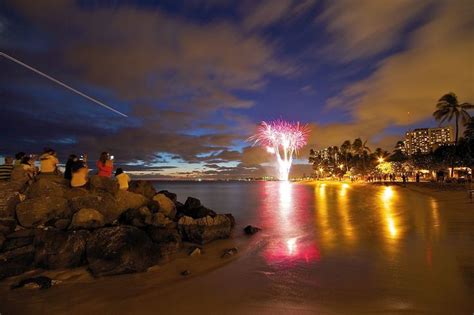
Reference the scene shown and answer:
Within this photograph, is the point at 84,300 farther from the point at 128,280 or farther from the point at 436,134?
the point at 436,134

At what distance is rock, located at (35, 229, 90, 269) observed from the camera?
909 centimetres

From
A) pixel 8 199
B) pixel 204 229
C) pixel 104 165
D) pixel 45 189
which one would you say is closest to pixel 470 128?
pixel 204 229

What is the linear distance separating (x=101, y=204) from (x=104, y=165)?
130 inches

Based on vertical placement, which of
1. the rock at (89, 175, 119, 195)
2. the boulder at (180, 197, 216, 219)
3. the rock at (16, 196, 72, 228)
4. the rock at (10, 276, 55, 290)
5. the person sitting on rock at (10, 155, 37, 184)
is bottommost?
the rock at (10, 276, 55, 290)

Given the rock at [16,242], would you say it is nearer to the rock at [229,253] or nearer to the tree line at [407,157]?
the rock at [229,253]

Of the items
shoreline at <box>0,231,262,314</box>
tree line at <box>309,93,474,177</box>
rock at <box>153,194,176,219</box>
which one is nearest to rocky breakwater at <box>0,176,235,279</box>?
shoreline at <box>0,231,262,314</box>

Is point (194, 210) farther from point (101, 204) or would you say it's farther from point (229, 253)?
point (229, 253)

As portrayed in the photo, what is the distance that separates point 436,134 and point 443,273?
234525 mm

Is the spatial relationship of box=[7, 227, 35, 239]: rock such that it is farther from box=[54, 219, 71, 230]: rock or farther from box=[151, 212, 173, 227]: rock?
box=[151, 212, 173, 227]: rock

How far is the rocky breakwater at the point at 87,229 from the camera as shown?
8938 millimetres

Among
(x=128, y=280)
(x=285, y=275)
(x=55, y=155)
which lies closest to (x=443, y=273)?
(x=285, y=275)

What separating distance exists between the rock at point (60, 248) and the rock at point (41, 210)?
117 centimetres

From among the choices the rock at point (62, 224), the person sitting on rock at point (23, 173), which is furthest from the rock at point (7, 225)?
the person sitting on rock at point (23, 173)

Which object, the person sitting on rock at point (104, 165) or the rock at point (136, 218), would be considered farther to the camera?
the person sitting on rock at point (104, 165)
